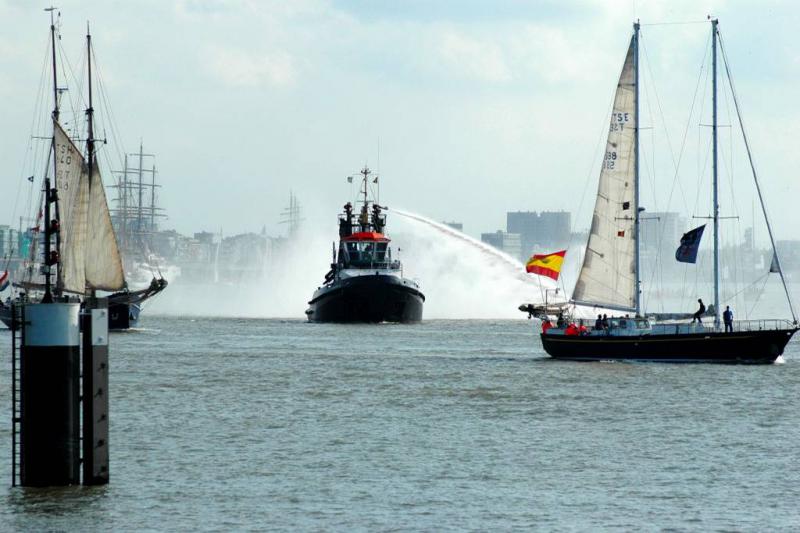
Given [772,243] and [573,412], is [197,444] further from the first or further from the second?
[772,243]

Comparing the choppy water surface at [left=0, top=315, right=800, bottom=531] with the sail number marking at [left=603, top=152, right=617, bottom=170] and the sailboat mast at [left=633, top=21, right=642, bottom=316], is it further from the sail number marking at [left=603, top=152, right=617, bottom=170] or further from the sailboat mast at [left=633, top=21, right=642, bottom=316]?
the sail number marking at [left=603, top=152, right=617, bottom=170]

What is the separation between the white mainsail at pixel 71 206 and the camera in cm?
10657

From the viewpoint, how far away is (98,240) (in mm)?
109750

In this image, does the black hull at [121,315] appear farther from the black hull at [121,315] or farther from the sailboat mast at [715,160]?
the sailboat mast at [715,160]

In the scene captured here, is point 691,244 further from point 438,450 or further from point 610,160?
point 438,450

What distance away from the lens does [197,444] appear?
41.8m

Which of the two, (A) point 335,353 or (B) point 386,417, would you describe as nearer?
(B) point 386,417

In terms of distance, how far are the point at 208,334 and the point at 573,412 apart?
235 feet

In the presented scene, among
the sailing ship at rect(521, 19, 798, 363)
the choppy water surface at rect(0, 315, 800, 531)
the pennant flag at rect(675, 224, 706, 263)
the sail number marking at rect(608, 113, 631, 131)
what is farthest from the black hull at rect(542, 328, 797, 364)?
the sail number marking at rect(608, 113, 631, 131)

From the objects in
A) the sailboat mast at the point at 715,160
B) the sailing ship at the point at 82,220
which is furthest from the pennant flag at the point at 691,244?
the sailing ship at the point at 82,220

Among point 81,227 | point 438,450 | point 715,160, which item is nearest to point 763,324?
point 715,160

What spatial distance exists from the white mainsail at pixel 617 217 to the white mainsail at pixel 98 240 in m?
46.0

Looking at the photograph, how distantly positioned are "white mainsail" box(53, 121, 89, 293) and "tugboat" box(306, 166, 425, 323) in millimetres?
28556

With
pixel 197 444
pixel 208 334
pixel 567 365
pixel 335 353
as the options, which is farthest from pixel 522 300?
pixel 197 444
